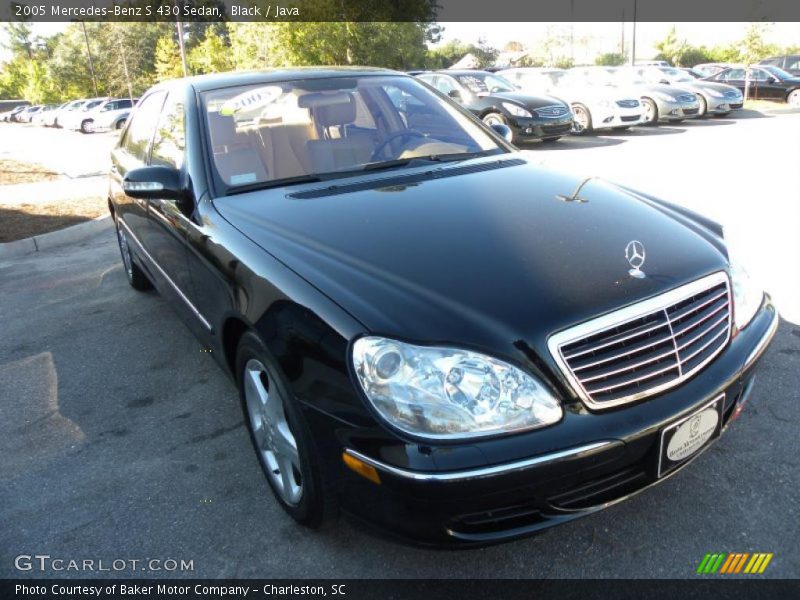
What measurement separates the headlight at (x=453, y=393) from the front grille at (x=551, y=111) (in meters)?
11.5

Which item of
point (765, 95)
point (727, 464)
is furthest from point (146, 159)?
point (765, 95)

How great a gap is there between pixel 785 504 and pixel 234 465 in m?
2.22

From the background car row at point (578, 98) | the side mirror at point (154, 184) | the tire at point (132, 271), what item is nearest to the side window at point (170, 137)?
the side mirror at point (154, 184)

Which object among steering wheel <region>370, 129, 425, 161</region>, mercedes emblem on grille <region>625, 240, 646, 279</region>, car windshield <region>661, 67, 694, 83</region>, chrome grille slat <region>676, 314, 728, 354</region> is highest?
steering wheel <region>370, 129, 425, 161</region>

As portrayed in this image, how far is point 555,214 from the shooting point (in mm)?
2551

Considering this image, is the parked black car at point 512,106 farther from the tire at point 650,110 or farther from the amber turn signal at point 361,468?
the amber turn signal at point 361,468

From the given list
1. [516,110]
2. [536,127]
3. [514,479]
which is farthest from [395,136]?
[516,110]

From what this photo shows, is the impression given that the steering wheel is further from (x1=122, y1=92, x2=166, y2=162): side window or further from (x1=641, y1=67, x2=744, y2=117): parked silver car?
(x1=641, y1=67, x2=744, y2=117): parked silver car

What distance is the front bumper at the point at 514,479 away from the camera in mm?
1747

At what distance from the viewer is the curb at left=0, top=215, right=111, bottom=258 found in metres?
7.16

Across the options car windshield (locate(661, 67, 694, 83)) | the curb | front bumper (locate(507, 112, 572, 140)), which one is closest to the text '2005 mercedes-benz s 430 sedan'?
the curb

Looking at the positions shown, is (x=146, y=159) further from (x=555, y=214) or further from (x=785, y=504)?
(x=785, y=504)

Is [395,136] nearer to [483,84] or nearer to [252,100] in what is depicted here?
[252,100]

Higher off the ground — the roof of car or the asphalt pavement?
the roof of car
